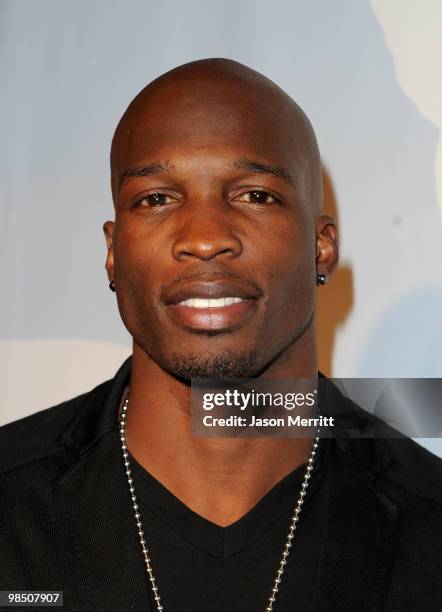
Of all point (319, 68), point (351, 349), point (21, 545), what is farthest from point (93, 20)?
point (21, 545)

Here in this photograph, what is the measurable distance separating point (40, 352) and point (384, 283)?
3.02ft

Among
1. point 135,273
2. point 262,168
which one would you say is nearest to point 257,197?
point 262,168

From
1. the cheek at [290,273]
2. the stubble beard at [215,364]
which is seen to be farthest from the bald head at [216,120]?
the stubble beard at [215,364]

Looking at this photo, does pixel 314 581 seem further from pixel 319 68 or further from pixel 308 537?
pixel 319 68

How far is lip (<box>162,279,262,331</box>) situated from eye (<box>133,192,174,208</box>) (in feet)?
0.58

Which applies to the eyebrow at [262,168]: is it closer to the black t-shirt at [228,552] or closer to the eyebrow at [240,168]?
the eyebrow at [240,168]

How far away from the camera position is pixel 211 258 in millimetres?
1670

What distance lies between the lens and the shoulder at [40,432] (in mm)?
1819

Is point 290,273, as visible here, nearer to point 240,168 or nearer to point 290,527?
point 240,168

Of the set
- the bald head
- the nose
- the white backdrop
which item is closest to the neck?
the nose

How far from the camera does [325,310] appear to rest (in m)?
2.48

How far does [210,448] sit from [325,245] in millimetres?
484

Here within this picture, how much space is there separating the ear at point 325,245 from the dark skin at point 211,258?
4cm

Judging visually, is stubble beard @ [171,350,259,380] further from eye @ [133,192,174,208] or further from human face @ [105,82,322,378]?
eye @ [133,192,174,208]
